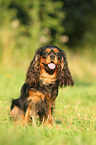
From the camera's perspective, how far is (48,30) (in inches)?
874

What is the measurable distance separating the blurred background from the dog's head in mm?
7181

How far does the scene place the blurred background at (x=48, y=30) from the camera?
482 inches

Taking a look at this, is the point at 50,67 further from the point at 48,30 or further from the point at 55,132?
the point at 48,30

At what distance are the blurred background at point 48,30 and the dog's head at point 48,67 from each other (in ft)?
23.6

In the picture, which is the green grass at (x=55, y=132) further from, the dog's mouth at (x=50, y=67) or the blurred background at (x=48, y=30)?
the blurred background at (x=48, y=30)

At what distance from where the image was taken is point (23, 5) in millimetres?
20719

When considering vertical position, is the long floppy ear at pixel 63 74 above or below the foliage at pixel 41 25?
below

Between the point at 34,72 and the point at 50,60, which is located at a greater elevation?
the point at 50,60

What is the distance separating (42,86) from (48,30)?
18.3 metres

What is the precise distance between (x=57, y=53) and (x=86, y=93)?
12.5 ft

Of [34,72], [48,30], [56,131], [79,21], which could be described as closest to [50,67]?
[34,72]

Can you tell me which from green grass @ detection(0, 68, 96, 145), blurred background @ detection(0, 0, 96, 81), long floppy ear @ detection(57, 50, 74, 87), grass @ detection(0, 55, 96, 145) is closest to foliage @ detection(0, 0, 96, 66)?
blurred background @ detection(0, 0, 96, 81)

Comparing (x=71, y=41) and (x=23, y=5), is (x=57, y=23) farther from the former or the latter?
(x=71, y=41)

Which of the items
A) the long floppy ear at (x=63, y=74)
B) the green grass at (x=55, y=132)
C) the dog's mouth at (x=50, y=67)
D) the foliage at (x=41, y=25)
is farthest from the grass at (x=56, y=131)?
the foliage at (x=41, y=25)
